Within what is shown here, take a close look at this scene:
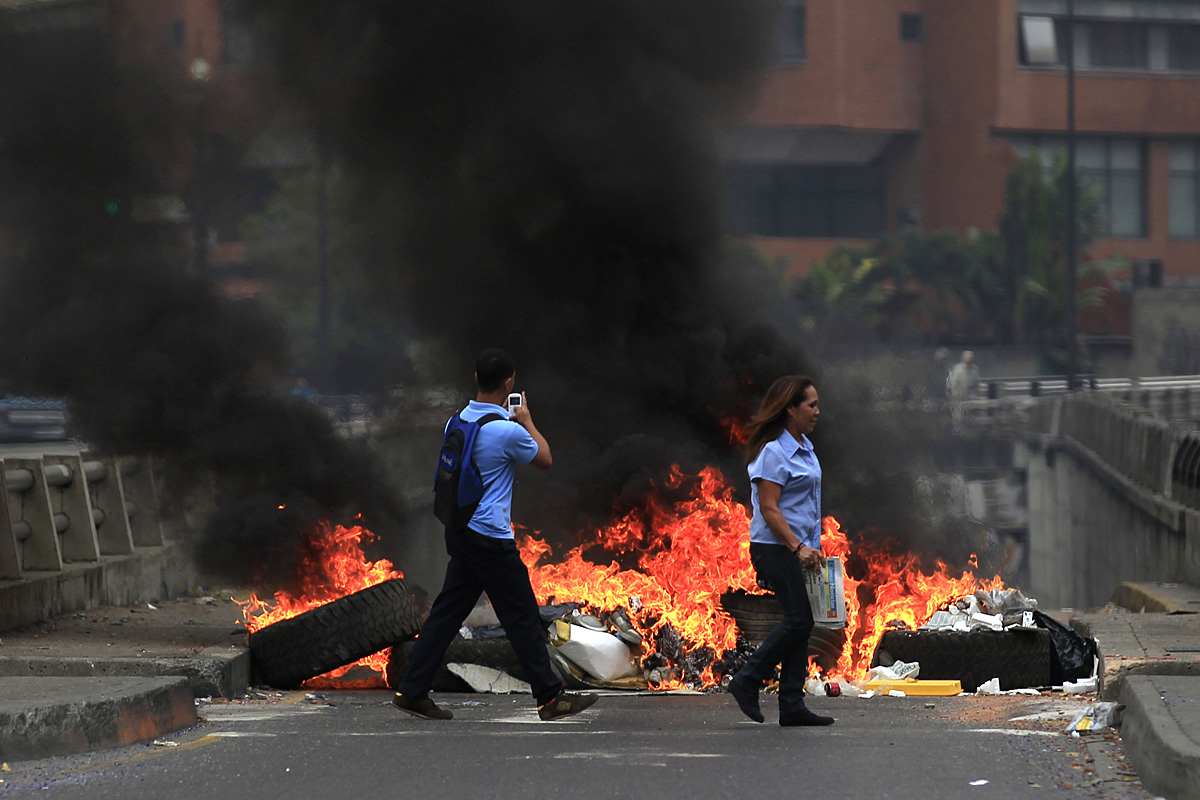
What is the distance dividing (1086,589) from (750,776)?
26.3 metres

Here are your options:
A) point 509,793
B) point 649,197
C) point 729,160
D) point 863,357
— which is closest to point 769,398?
point 509,793

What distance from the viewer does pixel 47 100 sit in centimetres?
1077

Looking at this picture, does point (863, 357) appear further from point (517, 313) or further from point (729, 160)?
point (517, 313)

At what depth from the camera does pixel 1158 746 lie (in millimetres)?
5035

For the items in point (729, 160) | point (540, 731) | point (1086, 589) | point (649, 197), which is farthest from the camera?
point (1086, 589)

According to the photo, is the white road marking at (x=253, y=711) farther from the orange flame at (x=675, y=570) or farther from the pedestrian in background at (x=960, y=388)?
the pedestrian in background at (x=960, y=388)

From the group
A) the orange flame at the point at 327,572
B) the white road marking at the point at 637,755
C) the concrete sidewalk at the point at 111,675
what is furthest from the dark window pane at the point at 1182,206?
the white road marking at the point at 637,755

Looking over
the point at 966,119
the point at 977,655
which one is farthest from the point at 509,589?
the point at 966,119

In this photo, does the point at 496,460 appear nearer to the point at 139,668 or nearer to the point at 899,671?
the point at 139,668

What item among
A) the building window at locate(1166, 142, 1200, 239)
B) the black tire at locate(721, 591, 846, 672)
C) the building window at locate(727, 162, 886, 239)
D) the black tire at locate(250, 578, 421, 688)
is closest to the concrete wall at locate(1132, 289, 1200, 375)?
the building window at locate(1166, 142, 1200, 239)

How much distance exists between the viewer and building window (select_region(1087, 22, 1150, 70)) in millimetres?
→ 57031

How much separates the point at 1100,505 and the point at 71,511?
69.0 ft

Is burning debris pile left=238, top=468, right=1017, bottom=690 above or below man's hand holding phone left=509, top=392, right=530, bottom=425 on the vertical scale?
below

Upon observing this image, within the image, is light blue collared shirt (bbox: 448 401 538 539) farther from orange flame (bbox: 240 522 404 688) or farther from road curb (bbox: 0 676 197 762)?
orange flame (bbox: 240 522 404 688)
